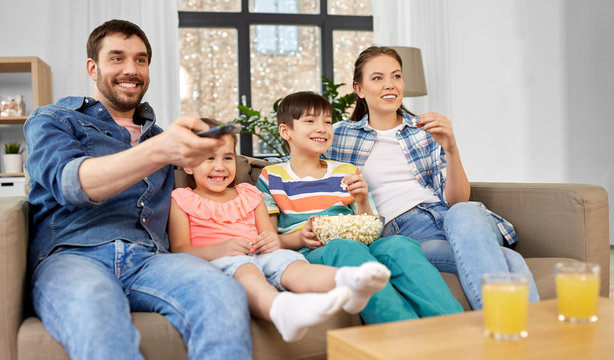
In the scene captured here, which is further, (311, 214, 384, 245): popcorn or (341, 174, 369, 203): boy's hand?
(341, 174, 369, 203): boy's hand

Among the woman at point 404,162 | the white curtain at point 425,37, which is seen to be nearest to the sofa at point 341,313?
the woman at point 404,162

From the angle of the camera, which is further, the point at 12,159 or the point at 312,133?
the point at 12,159

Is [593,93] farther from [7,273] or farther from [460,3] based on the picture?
[7,273]

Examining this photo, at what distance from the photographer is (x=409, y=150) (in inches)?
82.7

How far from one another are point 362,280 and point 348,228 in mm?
450

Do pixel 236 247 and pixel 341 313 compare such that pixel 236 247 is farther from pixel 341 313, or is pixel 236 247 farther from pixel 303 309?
pixel 303 309

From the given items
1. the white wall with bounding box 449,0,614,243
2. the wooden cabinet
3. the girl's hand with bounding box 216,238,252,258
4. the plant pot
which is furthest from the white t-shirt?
the white wall with bounding box 449,0,614,243

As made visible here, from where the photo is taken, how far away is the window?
4.86 meters

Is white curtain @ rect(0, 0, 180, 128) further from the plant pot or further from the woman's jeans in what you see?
the woman's jeans

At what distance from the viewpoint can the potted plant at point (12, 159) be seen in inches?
156

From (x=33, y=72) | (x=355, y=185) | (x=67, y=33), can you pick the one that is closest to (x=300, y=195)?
(x=355, y=185)

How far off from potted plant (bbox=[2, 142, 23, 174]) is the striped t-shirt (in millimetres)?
2656

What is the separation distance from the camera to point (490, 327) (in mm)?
1024

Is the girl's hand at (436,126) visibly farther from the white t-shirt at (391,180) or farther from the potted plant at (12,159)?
the potted plant at (12,159)
